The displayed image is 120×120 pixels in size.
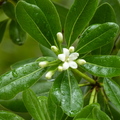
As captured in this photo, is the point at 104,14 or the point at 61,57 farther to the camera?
the point at 104,14

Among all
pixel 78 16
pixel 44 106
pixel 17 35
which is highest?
pixel 17 35

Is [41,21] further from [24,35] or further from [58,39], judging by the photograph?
[24,35]

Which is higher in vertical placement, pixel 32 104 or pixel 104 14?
pixel 104 14

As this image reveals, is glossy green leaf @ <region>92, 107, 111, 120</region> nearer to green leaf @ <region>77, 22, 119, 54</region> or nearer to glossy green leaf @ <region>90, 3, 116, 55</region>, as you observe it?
green leaf @ <region>77, 22, 119, 54</region>

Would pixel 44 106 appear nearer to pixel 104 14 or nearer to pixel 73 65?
pixel 73 65

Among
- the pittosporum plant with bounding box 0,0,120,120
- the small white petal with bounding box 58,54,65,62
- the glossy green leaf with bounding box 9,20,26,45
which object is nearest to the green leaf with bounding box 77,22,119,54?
the pittosporum plant with bounding box 0,0,120,120

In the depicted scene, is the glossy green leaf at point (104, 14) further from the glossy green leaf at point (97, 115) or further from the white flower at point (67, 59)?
the glossy green leaf at point (97, 115)

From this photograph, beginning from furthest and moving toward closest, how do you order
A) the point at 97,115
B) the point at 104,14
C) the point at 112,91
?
1. the point at 104,14
2. the point at 112,91
3. the point at 97,115

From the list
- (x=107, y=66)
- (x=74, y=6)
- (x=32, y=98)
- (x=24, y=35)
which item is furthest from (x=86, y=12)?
(x=24, y=35)

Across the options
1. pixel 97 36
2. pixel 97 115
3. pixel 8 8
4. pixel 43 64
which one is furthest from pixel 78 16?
pixel 8 8
